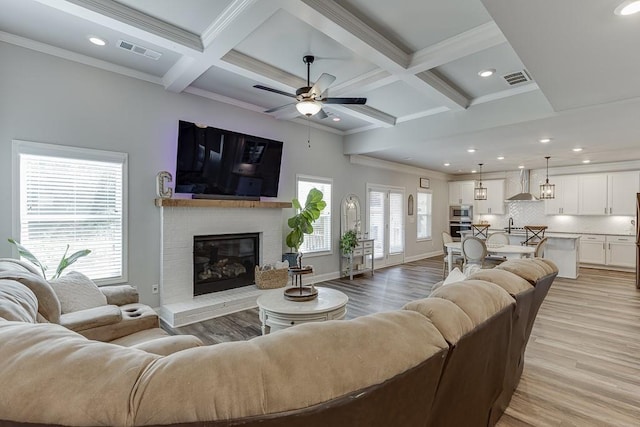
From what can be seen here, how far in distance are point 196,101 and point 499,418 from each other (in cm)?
492

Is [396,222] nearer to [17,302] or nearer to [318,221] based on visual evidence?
[318,221]

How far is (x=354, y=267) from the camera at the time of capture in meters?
6.87

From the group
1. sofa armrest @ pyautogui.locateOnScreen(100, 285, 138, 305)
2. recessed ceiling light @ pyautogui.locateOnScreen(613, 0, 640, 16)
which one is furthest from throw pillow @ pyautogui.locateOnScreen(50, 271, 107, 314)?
recessed ceiling light @ pyautogui.locateOnScreen(613, 0, 640, 16)

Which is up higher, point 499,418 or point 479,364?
point 479,364

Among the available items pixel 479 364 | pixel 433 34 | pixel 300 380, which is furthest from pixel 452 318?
pixel 433 34

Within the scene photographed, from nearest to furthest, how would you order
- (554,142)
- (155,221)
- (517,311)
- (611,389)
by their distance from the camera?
(517,311), (611,389), (155,221), (554,142)

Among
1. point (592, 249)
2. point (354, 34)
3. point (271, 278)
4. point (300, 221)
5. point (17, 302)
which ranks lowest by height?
point (271, 278)

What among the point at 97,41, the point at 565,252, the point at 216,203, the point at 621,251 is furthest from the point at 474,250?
the point at 97,41

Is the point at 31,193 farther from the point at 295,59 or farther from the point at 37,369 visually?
the point at 37,369

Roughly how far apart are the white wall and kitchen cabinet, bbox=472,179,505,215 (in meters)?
7.01

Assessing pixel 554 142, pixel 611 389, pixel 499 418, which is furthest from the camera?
pixel 554 142

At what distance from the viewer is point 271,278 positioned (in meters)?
4.94

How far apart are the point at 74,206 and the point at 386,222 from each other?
6.38 m

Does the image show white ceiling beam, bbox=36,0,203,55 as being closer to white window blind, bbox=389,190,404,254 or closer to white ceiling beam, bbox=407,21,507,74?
white ceiling beam, bbox=407,21,507,74
